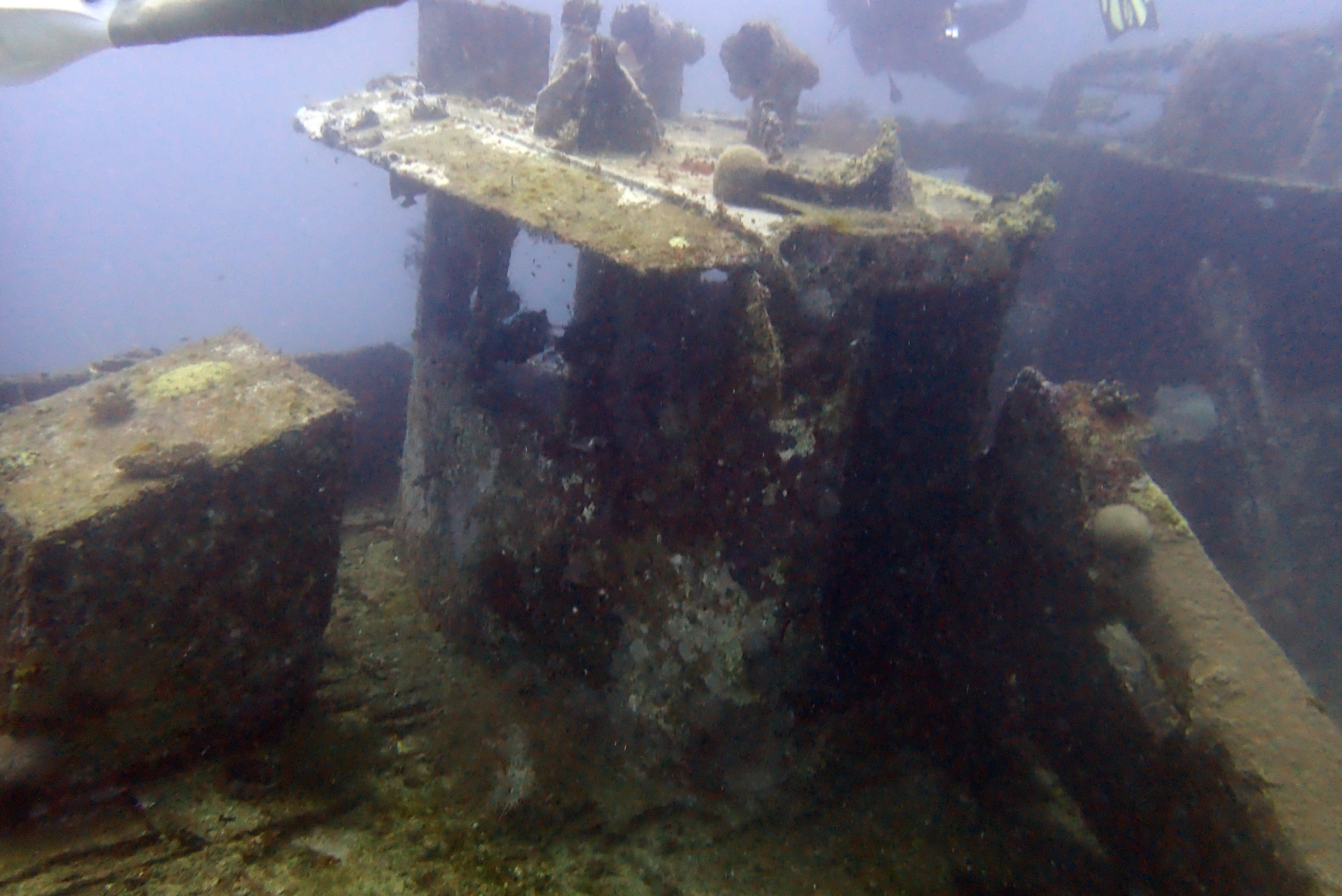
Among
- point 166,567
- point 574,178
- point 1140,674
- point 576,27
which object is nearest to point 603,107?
point 574,178

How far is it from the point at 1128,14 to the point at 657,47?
9.90 meters

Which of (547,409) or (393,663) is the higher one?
(547,409)

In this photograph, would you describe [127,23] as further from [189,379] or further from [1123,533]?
[1123,533]

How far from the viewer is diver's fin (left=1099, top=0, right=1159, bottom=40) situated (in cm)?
1252

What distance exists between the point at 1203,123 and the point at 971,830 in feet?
48.5

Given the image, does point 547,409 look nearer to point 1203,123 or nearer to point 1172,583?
point 1172,583

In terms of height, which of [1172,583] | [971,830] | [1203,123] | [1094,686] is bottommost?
[971,830]

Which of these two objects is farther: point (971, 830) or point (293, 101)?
point (293, 101)

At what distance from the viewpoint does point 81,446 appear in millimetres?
3826

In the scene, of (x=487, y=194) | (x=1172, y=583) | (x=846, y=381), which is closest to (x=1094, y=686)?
(x=1172, y=583)

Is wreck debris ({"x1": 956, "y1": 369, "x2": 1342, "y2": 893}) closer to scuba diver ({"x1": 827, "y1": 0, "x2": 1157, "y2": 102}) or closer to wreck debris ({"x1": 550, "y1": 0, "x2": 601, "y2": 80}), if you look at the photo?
wreck debris ({"x1": 550, "y1": 0, "x2": 601, "y2": 80})

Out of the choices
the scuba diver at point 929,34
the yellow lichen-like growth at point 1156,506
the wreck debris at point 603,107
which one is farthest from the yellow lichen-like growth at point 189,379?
the scuba diver at point 929,34

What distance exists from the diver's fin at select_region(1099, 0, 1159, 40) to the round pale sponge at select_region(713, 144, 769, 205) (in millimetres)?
12677

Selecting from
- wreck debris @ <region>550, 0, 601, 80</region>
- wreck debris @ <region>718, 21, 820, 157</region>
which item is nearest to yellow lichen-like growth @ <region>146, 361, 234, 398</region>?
wreck debris @ <region>550, 0, 601, 80</region>
